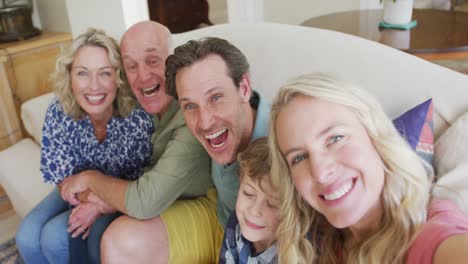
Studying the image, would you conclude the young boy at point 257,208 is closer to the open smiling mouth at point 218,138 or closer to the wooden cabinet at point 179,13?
the open smiling mouth at point 218,138

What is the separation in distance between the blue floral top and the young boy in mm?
554

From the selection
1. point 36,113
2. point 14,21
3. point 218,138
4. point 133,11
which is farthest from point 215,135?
point 14,21

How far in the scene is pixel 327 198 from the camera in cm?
90

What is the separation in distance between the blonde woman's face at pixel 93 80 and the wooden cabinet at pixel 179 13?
2.85m

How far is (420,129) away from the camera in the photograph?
1038 millimetres

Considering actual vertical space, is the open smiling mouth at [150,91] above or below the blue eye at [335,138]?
below

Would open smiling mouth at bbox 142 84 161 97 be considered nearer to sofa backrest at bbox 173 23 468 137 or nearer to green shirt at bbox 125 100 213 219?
green shirt at bbox 125 100 213 219

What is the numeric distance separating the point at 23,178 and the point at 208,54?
124cm

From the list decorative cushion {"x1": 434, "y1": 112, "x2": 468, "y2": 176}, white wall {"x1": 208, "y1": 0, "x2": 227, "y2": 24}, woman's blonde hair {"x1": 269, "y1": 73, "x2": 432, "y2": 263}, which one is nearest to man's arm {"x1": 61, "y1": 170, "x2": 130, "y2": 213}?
woman's blonde hair {"x1": 269, "y1": 73, "x2": 432, "y2": 263}

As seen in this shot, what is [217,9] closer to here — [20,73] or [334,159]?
[20,73]

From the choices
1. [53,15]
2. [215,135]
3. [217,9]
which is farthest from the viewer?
[217,9]

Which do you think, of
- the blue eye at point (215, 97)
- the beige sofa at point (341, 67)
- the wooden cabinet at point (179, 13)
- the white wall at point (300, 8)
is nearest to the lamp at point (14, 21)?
the beige sofa at point (341, 67)

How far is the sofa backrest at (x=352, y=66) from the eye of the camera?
115 cm

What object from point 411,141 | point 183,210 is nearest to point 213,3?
point 183,210
